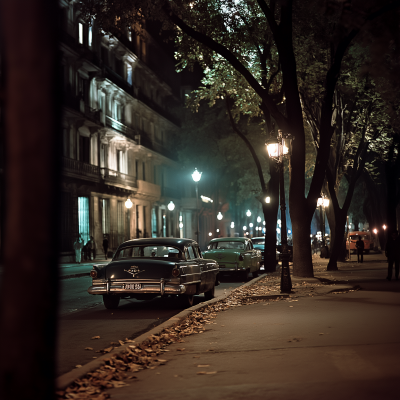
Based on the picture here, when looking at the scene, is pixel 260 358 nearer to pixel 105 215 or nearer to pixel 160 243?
pixel 160 243

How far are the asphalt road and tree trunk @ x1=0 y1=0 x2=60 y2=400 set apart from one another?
11.3 ft

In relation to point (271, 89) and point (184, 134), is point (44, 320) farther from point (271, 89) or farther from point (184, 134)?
point (184, 134)

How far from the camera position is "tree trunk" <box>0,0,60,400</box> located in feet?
11.9

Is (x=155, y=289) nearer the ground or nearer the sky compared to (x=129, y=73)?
nearer the ground

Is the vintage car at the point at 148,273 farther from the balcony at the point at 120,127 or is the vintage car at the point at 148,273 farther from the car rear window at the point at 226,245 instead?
the balcony at the point at 120,127

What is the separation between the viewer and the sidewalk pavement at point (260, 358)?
18.7ft

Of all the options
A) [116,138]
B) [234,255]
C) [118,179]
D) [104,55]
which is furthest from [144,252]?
[104,55]

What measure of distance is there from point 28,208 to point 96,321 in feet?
27.2

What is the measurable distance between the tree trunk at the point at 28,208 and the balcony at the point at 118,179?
1553 inches

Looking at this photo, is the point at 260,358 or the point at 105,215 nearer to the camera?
the point at 260,358

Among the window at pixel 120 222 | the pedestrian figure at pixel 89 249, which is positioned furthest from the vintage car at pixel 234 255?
the window at pixel 120 222

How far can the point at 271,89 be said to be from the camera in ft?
81.7

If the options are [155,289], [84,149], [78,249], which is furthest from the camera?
[84,149]

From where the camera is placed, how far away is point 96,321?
38.1ft
